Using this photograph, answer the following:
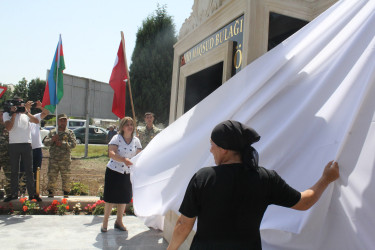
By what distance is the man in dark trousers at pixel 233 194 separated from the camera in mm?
1808

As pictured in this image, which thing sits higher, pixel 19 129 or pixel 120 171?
pixel 19 129

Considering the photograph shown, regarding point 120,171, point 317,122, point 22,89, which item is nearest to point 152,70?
point 120,171

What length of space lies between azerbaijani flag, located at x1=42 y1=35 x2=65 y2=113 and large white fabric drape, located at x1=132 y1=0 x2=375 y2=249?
5.36 metres

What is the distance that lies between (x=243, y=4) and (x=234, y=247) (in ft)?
8.70

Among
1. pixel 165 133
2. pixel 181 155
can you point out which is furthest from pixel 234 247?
Answer: pixel 165 133

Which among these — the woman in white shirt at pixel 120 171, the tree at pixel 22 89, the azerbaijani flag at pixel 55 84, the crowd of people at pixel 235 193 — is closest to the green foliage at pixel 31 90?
the tree at pixel 22 89

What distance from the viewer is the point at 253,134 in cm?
185

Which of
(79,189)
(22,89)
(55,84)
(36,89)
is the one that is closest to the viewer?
(79,189)

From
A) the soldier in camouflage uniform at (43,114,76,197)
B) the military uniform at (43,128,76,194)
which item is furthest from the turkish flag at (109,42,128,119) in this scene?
the military uniform at (43,128,76,194)

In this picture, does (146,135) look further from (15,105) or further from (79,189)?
(15,105)

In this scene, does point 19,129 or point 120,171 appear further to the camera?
point 19,129

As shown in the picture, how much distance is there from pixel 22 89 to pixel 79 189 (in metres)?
49.5

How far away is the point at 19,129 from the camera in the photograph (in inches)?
237

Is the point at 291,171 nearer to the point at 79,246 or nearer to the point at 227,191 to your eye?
the point at 227,191
